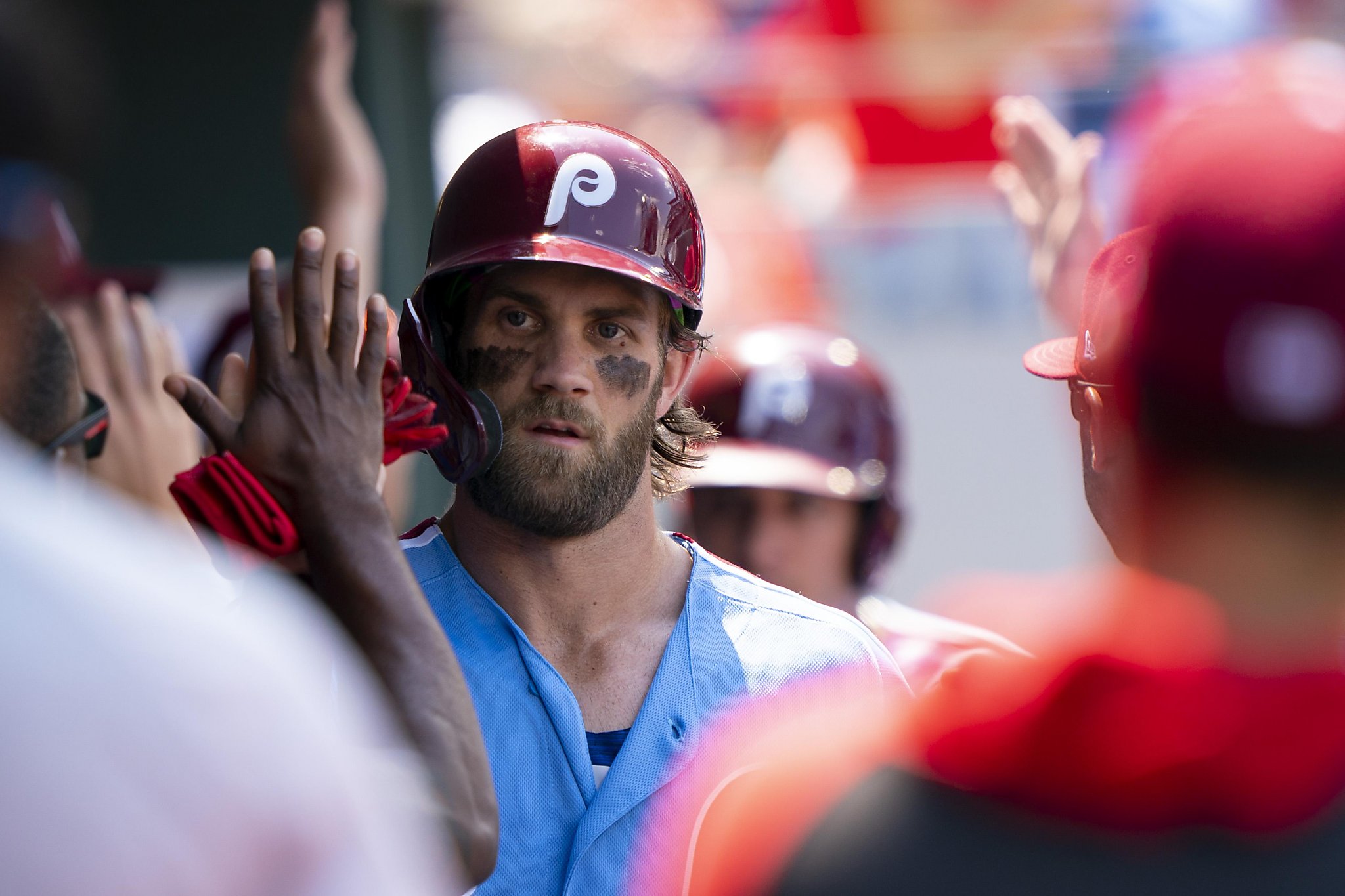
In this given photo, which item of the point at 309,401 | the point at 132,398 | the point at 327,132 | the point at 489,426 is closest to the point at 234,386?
the point at 309,401

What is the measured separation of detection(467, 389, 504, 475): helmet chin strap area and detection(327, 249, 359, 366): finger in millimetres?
610

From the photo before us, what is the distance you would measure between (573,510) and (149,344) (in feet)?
3.29

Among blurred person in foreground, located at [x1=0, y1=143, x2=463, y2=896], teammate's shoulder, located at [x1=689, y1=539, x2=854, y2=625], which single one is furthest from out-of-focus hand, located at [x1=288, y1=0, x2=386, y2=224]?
blurred person in foreground, located at [x1=0, y1=143, x2=463, y2=896]

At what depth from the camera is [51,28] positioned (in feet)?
3.88

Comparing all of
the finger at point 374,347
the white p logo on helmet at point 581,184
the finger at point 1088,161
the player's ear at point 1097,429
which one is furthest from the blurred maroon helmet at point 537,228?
the finger at point 1088,161

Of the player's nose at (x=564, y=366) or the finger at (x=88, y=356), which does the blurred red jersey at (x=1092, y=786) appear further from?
the finger at (x=88, y=356)

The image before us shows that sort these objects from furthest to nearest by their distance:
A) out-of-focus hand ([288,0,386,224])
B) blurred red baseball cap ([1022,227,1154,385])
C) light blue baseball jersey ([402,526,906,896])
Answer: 1. out-of-focus hand ([288,0,386,224])
2. light blue baseball jersey ([402,526,906,896])
3. blurred red baseball cap ([1022,227,1154,385])

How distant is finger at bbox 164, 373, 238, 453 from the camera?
6.04 feet

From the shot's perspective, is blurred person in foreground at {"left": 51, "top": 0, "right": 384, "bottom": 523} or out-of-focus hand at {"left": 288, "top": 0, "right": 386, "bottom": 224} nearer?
blurred person in foreground at {"left": 51, "top": 0, "right": 384, "bottom": 523}

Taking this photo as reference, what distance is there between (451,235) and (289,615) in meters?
1.79

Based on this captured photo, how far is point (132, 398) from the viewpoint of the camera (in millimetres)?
2889

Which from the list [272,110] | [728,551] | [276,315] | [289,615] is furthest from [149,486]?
[272,110]

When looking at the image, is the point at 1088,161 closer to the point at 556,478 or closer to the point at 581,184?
the point at 581,184

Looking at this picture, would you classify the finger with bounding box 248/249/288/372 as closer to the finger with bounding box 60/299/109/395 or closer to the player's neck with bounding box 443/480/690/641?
the player's neck with bounding box 443/480/690/641
